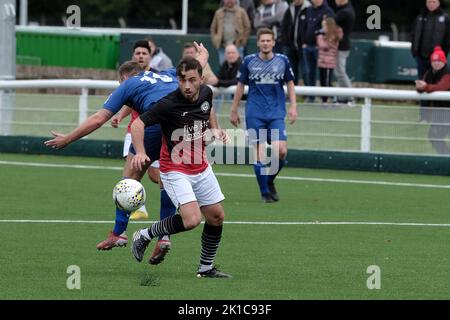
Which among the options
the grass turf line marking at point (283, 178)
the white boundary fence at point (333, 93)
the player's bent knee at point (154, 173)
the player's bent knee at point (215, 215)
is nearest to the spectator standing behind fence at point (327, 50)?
the white boundary fence at point (333, 93)

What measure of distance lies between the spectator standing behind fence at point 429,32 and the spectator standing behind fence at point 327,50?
1314 millimetres

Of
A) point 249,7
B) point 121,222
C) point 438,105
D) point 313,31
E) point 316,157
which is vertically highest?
point 249,7

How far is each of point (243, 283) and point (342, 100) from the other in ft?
38.1

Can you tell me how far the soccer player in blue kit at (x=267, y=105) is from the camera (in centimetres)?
1756

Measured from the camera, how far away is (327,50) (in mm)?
23531

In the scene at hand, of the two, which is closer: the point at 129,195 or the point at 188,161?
the point at 188,161

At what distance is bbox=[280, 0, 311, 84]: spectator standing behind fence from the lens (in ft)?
77.8

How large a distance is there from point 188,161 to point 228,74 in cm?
1098

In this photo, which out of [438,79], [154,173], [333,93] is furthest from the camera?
[333,93]

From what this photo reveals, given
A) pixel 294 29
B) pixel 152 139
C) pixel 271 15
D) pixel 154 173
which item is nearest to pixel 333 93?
pixel 294 29

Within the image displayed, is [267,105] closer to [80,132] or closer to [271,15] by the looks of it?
[80,132]

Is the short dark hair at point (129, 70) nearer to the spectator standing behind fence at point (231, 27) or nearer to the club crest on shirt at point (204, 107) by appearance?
the club crest on shirt at point (204, 107)

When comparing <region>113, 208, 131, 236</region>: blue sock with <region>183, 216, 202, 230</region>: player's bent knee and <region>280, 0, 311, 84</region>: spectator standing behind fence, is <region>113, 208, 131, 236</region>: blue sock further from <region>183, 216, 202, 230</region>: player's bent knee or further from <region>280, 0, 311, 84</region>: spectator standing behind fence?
<region>280, 0, 311, 84</region>: spectator standing behind fence
